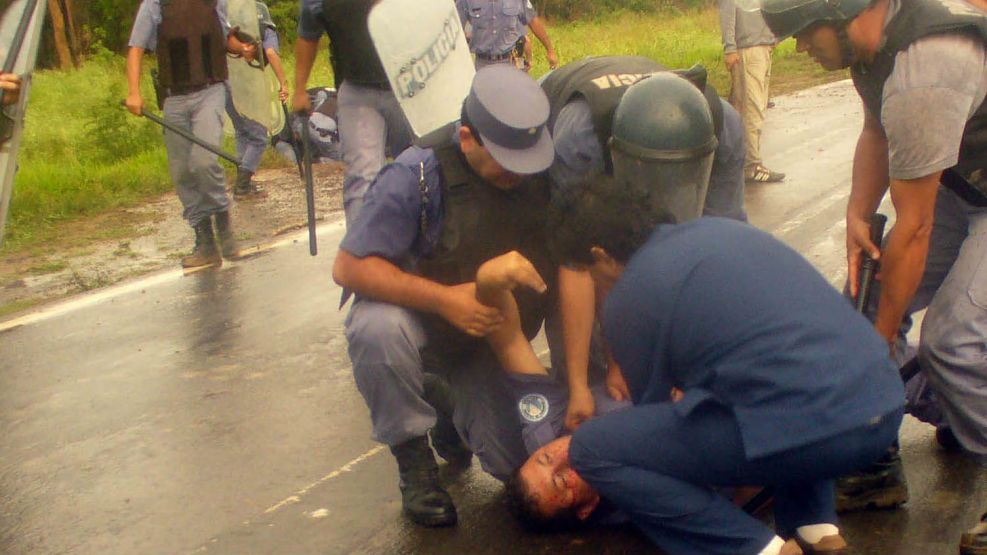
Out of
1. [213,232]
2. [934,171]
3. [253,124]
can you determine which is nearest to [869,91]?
[934,171]

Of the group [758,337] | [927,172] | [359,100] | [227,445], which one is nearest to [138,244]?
[359,100]

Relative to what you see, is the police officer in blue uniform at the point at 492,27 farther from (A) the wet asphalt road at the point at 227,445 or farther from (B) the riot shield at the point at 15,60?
(B) the riot shield at the point at 15,60

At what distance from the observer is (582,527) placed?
4020mm

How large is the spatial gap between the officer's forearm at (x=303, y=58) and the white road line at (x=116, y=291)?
1386 mm

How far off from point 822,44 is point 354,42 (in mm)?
3406

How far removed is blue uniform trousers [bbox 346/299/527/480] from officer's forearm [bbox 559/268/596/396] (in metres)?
0.31

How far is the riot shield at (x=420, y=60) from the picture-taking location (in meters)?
5.33

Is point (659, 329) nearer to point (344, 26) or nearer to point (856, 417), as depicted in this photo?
point (856, 417)

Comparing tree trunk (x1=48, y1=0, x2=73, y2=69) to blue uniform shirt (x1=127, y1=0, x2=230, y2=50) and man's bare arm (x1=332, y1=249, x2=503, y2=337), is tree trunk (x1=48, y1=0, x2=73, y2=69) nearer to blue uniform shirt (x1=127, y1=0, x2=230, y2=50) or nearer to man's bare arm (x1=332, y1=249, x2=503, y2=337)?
blue uniform shirt (x1=127, y1=0, x2=230, y2=50)

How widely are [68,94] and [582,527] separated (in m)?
18.8

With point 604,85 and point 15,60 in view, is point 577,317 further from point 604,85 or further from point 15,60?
point 15,60

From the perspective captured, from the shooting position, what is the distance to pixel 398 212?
398 cm

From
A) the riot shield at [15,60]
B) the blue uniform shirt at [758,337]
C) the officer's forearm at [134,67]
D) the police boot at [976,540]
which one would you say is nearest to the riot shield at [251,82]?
the officer's forearm at [134,67]

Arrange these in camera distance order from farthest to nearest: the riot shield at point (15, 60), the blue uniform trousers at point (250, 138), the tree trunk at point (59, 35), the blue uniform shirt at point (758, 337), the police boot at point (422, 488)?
the tree trunk at point (59, 35) < the blue uniform trousers at point (250, 138) < the riot shield at point (15, 60) < the police boot at point (422, 488) < the blue uniform shirt at point (758, 337)
